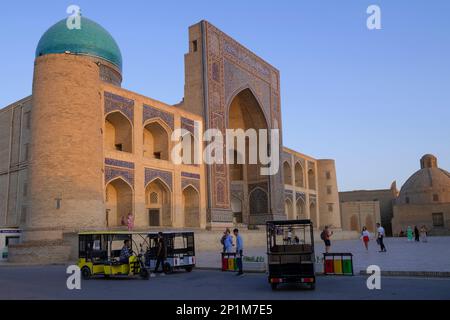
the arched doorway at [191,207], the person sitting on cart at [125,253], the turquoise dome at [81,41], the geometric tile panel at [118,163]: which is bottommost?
A: the person sitting on cart at [125,253]

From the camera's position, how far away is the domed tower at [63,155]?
16.6 meters

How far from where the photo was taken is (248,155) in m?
33.2

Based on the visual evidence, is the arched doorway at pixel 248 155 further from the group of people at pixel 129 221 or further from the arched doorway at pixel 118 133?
the group of people at pixel 129 221

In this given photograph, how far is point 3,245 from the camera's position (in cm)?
1878

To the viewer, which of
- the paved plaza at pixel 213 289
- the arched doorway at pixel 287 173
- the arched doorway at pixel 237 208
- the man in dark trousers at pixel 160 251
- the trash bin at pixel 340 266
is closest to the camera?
the paved plaza at pixel 213 289

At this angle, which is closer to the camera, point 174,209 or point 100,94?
point 100,94

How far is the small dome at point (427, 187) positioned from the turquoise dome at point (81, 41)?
3571 centimetres

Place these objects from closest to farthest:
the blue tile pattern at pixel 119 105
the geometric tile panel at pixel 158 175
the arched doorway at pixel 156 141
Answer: the blue tile pattern at pixel 119 105 < the geometric tile panel at pixel 158 175 < the arched doorway at pixel 156 141

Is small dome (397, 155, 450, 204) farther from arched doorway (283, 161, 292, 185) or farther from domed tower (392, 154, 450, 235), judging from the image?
arched doorway (283, 161, 292, 185)

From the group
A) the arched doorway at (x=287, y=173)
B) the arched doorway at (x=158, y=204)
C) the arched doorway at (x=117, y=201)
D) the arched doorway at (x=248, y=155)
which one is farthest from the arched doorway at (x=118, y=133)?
the arched doorway at (x=287, y=173)
